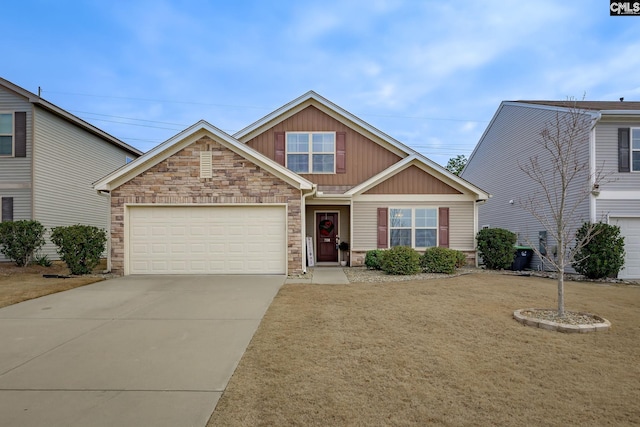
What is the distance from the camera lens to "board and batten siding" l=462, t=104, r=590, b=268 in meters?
14.2

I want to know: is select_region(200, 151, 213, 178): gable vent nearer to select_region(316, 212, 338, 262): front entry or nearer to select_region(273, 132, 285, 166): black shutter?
select_region(273, 132, 285, 166): black shutter

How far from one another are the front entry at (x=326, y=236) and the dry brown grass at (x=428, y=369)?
7.19 metres

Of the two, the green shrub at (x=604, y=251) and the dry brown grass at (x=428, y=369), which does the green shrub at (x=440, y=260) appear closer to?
the green shrub at (x=604, y=251)

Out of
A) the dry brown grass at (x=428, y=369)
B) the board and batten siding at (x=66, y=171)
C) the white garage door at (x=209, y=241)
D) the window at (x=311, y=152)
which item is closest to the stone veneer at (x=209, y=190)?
the white garage door at (x=209, y=241)

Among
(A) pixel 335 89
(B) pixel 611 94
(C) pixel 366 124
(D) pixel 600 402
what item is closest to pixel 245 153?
(C) pixel 366 124

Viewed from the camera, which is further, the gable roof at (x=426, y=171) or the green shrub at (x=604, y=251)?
the gable roof at (x=426, y=171)

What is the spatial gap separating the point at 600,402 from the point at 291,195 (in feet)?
28.8

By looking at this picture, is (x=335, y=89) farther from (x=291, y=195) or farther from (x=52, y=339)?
(x=52, y=339)

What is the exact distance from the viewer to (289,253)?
1125cm

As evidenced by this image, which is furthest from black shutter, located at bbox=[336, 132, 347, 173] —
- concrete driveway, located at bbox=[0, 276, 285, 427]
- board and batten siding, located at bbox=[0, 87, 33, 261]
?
board and batten siding, located at bbox=[0, 87, 33, 261]

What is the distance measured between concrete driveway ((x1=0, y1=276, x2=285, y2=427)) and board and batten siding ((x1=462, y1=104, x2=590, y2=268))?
10.8 meters

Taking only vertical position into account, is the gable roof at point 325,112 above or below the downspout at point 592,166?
above

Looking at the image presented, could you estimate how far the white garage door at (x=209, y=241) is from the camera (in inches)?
446

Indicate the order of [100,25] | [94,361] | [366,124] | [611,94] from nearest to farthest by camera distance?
[94,361] < [366,124] < [611,94] < [100,25]
